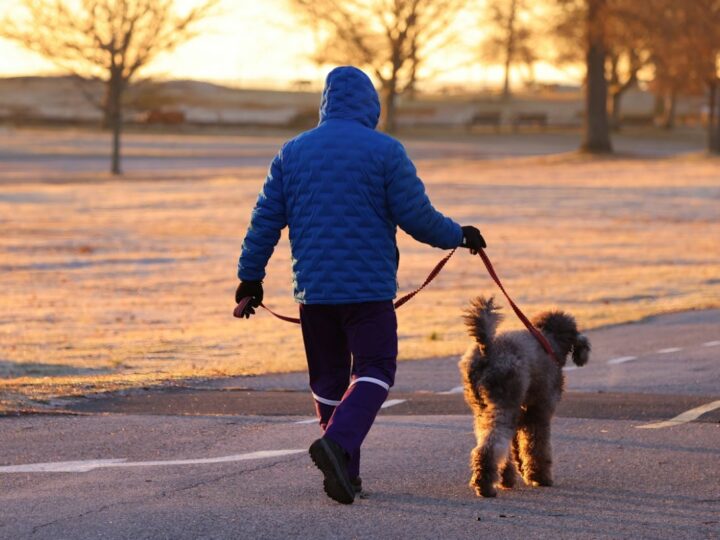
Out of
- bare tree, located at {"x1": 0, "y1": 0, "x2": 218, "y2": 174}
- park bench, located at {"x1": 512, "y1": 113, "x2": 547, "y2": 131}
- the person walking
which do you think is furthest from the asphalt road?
park bench, located at {"x1": 512, "y1": 113, "x2": 547, "y2": 131}

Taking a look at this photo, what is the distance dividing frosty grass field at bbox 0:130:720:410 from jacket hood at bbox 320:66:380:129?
3.40m

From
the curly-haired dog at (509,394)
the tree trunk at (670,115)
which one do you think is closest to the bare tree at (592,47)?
the tree trunk at (670,115)

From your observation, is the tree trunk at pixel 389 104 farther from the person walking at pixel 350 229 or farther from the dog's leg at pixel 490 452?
the dog's leg at pixel 490 452

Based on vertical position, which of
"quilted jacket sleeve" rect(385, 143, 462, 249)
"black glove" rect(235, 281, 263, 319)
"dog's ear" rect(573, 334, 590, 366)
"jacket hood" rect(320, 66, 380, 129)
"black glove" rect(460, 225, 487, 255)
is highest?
"jacket hood" rect(320, 66, 380, 129)

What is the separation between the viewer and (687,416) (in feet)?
30.2

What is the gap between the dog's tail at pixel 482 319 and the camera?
6.67m

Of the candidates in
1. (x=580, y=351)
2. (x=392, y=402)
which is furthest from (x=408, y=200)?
(x=392, y=402)

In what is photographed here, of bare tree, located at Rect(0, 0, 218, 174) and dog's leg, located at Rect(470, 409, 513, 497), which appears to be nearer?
dog's leg, located at Rect(470, 409, 513, 497)

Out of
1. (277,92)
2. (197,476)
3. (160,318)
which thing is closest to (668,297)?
(160,318)

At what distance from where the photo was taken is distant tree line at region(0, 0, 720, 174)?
48.9 meters

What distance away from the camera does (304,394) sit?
1049cm

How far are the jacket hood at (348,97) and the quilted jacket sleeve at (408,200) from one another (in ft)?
0.80

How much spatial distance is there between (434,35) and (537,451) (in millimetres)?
63019

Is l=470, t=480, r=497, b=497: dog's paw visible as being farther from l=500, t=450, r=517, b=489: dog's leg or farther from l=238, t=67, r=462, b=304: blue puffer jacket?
l=238, t=67, r=462, b=304: blue puffer jacket
